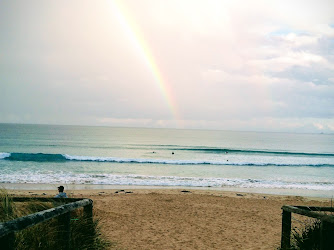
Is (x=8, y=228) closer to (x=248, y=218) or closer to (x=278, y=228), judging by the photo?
(x=278, y=228)

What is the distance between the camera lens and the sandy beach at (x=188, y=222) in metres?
7.54

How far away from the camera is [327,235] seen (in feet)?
12.6

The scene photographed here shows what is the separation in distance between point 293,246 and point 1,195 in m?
4.40

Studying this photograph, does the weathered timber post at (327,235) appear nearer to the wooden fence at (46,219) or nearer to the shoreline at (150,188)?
the wooden fence at (46,219)

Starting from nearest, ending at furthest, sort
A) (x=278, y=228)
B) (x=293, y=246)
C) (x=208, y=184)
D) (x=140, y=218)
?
(x=293, y=246) → (x=278, y=228) → (x=140, y=218) → (x=208, y=184)

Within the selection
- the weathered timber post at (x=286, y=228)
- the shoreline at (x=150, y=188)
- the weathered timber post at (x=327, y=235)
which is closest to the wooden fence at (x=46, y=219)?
the weathered timber post at (x=286, y=228)

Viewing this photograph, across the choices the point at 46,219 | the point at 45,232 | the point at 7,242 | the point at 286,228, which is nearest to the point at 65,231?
the point at 45,232

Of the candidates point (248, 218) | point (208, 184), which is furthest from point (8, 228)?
point (208, 184)

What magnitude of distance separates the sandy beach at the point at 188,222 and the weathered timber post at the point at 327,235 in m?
3.32

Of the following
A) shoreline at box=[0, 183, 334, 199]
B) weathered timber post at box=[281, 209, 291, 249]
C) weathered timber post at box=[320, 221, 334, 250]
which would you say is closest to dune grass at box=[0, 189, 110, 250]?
weathered timber post at box=[281, 209, 291, 249]

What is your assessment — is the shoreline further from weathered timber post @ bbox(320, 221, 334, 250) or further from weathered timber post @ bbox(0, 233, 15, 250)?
weathered timber post @ bbox(0, 233, 15, 250)

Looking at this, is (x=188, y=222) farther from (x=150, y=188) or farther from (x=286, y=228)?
(x=150, y=188)

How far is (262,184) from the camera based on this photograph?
77.2 feet

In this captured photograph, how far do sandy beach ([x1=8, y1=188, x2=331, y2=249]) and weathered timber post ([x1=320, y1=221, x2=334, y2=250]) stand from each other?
3.32 meters
